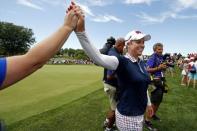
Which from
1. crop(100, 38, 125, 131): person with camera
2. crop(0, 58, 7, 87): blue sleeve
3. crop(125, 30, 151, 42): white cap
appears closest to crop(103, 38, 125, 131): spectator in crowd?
crop(100, 38, 125, 131): person with camera

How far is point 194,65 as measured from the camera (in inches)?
814

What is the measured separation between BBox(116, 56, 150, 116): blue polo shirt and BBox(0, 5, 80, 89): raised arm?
2.31 meters

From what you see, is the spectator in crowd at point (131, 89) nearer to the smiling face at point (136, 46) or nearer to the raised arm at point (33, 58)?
the smiling face at point (136, 46)

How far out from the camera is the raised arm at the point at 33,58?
183 cm

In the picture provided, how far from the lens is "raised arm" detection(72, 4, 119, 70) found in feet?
8.31

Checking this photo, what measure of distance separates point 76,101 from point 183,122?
4.16 meters

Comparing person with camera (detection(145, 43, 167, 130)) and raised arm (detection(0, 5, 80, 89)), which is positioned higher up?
raised arm (detection(0, 5, 80, 89))

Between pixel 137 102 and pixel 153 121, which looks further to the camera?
pixel 153 121

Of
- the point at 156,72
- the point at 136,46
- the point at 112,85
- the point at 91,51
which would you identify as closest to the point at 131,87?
the point at 136,46

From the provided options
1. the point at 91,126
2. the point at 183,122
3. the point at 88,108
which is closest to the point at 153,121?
the point at 183,122

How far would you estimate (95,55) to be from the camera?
340cm

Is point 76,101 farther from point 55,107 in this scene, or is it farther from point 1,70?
point 1,70

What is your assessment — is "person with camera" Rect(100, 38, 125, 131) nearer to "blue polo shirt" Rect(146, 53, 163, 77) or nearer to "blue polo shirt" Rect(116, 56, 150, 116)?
"blue polo shirt" Rect(146, 53, 163, 77)

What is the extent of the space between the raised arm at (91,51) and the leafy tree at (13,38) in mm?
117514
